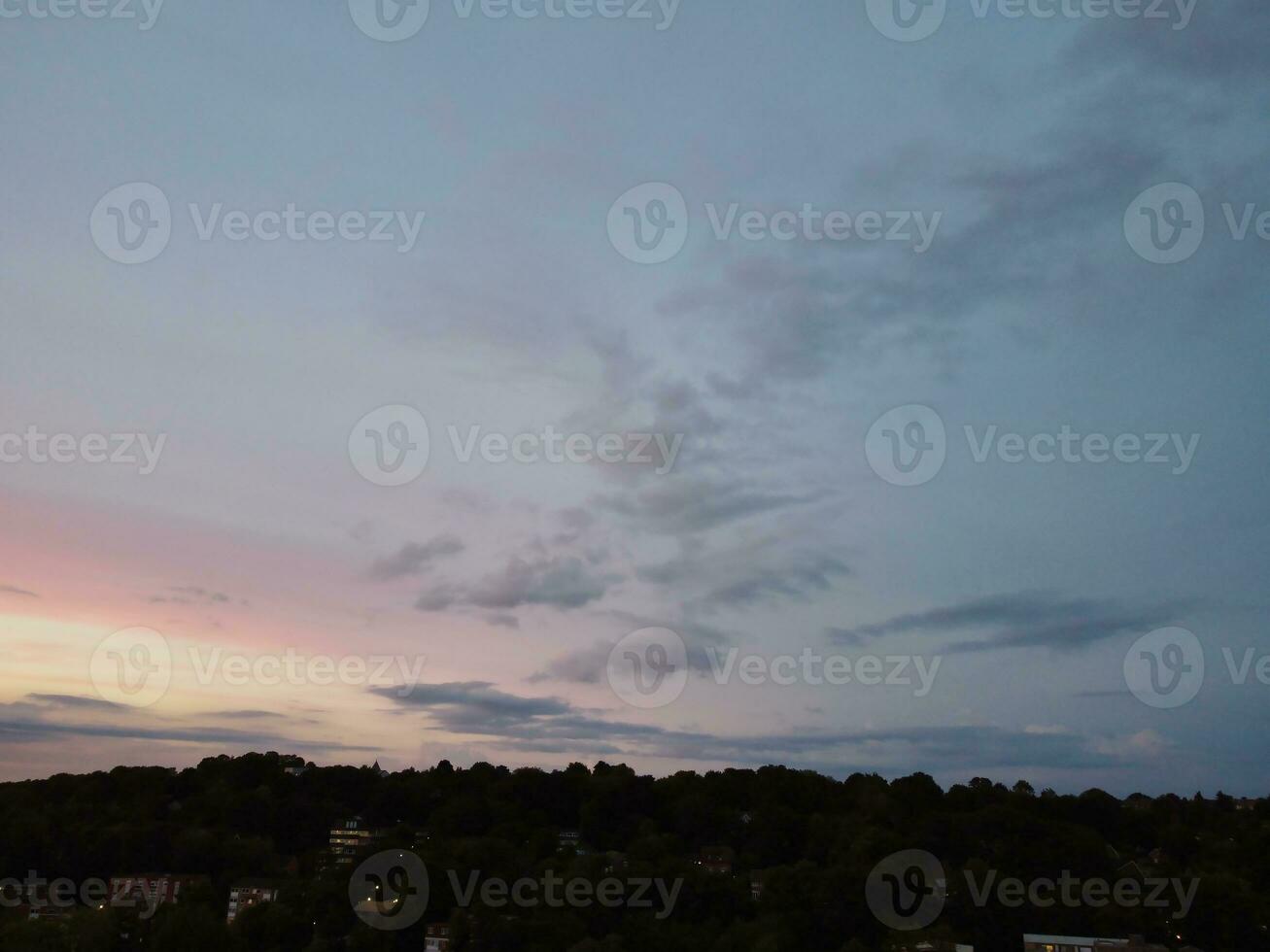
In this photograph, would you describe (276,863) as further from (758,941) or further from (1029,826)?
(1029,826)

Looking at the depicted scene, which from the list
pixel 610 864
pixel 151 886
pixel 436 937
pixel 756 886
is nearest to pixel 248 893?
pixel 151 886

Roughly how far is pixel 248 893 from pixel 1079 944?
81.6 m

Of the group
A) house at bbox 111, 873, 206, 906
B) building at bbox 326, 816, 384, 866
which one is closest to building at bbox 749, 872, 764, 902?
building at bbox 326, 816, 384, 866

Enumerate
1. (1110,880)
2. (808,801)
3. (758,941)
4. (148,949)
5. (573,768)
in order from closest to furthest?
1. (758,941)
2. (148,949)
3. (1110,880)
4. (808,801)
5. (573,768)

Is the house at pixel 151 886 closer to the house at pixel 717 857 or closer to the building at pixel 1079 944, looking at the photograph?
the house at pixel 717 857

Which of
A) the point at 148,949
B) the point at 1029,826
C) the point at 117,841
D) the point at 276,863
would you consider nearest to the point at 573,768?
the point at 276,863

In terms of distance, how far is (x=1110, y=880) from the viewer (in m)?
96.0

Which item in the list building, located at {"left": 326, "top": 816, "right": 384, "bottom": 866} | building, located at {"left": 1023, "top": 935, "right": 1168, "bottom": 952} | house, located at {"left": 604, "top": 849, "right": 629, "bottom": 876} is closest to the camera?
building, located at {"left": 1023, "top": 935, "right": 1168, "bottom": 952}

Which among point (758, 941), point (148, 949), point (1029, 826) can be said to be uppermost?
point (1029, 826)

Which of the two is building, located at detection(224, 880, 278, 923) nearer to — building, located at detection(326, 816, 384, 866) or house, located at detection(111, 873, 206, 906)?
house, located at detection(111, 873, 206, 906)

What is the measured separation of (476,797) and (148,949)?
66907mm

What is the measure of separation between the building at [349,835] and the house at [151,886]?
1841 cm

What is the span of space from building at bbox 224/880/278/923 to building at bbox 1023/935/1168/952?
239 feet

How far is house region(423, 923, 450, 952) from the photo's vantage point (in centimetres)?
8503
